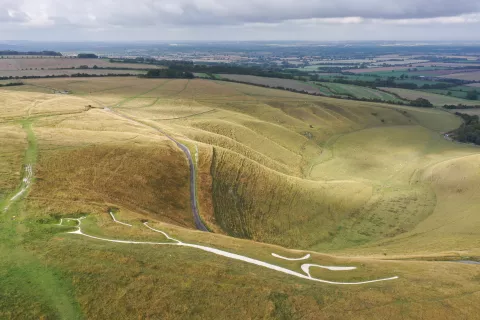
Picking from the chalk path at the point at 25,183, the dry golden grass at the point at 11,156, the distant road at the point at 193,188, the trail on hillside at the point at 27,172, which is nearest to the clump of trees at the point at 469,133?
the distant road at the point at 193,188

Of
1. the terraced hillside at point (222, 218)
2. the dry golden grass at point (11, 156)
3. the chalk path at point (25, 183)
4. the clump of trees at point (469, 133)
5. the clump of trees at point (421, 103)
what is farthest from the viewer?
the clump of trees at point (421, 103)

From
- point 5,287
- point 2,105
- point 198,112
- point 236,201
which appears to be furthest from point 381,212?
point 2,105

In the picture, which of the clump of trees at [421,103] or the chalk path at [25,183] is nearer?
the chalk path at [25,183]

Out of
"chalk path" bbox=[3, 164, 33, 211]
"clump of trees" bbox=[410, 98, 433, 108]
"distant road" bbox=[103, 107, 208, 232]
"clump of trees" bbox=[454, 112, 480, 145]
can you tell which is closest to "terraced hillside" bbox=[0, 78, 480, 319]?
"chalk path" bbox=[3, 164, 33, 211]

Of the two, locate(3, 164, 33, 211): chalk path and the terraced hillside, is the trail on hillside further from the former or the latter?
the terraced hillside

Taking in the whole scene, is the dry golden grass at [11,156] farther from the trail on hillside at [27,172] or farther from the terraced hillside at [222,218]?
the trail on hillside at [27,172]

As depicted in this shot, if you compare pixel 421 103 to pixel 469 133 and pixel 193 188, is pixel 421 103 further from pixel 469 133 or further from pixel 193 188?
pixel 193 188

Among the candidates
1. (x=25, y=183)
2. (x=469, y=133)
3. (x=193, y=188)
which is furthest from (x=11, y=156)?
(x=469, y=133)
